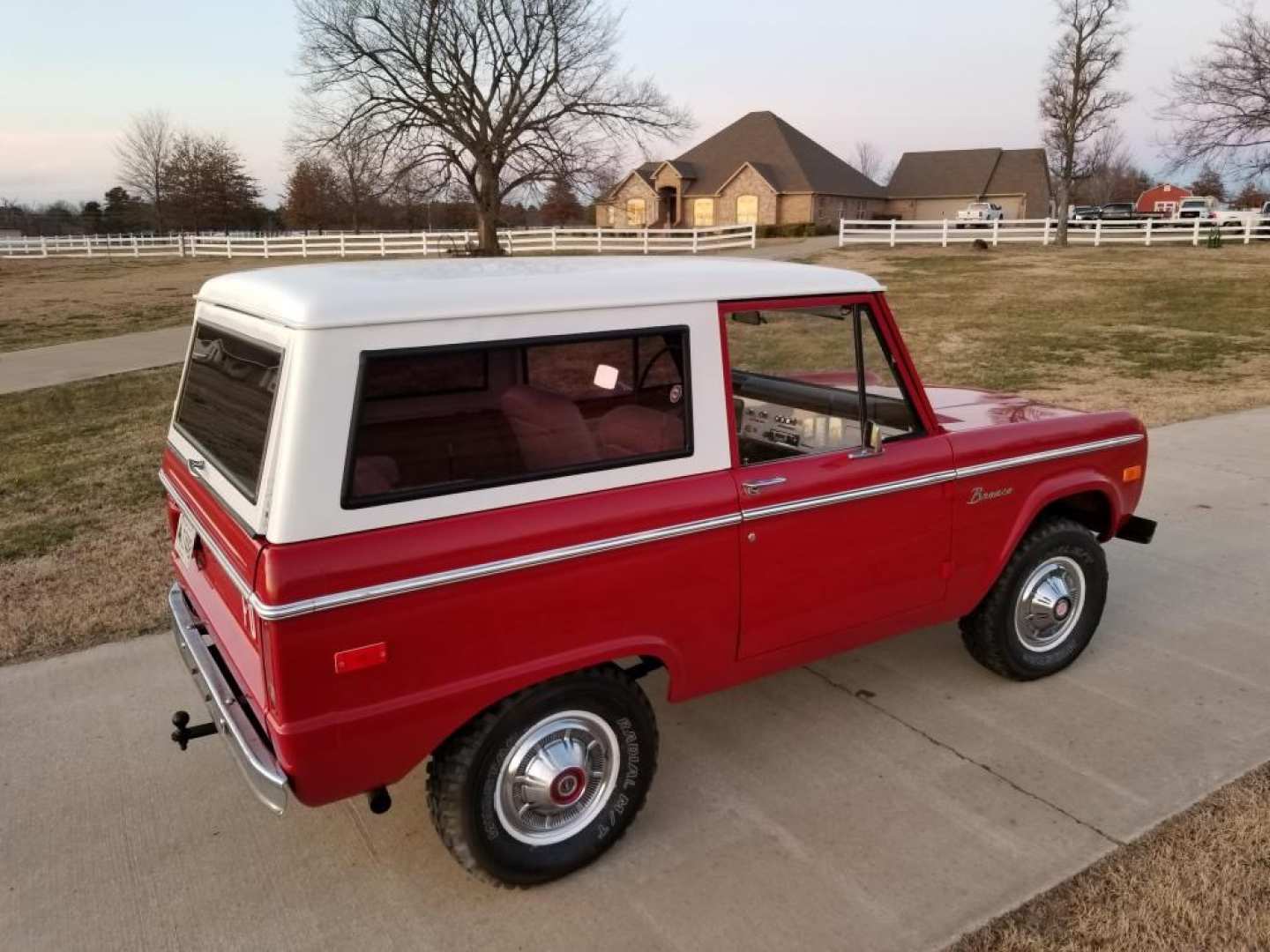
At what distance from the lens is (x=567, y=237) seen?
128 ft

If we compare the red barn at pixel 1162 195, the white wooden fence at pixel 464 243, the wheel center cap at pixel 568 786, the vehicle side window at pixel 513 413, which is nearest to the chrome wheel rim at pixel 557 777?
the wheel center cap at pixel 568 786

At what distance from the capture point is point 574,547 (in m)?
2.58

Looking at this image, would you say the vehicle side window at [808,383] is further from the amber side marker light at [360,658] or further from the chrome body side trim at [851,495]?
the amber side marker light at [360,658]

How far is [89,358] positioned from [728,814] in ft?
43.6

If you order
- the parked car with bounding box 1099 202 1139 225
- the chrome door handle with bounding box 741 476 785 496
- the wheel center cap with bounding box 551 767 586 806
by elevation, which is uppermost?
the parked car with bounding box 1099 202 1139 225

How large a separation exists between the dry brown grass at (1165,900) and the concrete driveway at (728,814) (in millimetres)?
82

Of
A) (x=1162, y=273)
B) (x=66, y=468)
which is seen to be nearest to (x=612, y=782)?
(x=66, y=468)

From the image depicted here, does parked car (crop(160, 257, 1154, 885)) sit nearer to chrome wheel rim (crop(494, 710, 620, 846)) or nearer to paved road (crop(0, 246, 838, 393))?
chrome wheel rim (crop(494, 710, 620, 846))

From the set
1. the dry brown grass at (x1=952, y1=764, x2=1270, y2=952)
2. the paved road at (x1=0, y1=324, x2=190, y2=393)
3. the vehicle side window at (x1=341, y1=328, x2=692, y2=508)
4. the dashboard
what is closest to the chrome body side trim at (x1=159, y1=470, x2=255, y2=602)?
the vehicle side window at (x1=341, y1=328, x2=692, y2=508)

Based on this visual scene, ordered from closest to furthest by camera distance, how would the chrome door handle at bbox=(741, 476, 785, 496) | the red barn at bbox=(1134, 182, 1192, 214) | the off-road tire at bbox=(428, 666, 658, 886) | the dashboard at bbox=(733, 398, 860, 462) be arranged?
the off-road tire at bbox=(428, 666, 658, 886)
the chrome door handle at bbox=(741, 476, 785, 496)
the dashboard at bbox=(733, 398, 860, 462)
the red barn at bbox=(1134, 182, 1192, 214)

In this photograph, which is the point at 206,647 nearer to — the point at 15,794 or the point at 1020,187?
the point at 15,794

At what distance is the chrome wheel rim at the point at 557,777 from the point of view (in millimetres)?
2709

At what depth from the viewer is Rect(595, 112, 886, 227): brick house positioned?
51.1 meters

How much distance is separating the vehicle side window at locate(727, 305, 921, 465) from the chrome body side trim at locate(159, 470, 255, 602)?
1.63 meters
